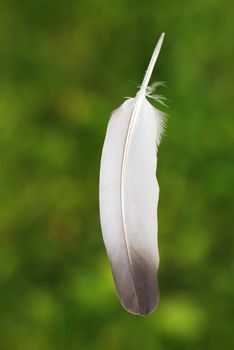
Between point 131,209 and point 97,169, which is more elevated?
point 131,209

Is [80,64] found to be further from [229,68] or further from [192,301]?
[192,301]

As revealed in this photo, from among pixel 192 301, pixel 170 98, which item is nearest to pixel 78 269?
pixel 192 301

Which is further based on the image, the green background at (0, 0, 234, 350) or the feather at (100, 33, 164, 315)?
the green background at (0, 0, 234, 350)

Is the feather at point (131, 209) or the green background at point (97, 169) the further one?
the green background at point (97, 169)
